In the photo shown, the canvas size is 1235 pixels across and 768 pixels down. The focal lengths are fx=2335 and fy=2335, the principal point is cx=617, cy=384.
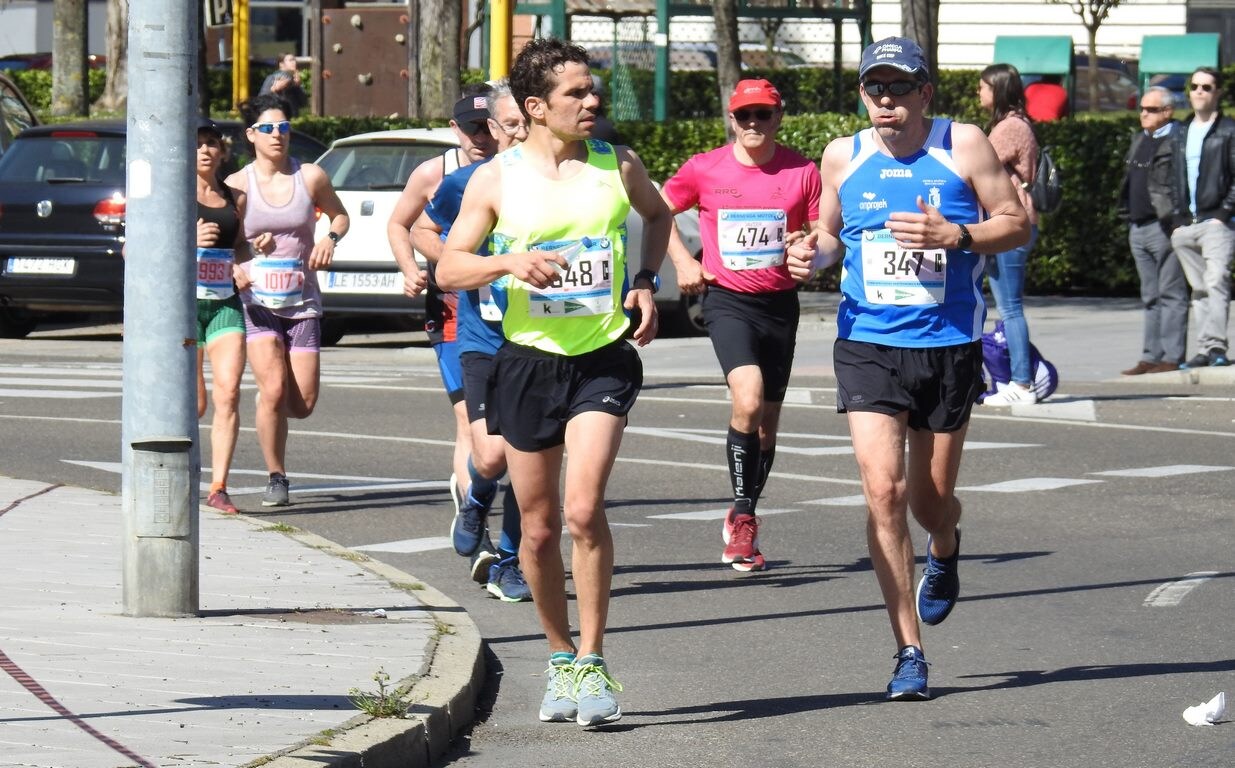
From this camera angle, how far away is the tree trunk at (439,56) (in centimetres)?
2497

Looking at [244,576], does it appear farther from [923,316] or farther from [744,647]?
[923,316]

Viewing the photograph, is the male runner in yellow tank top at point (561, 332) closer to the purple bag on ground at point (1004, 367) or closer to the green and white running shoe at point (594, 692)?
the green and white running shoe at point (594, 692)

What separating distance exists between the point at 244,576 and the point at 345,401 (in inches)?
283

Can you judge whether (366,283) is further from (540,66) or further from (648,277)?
(540,66)

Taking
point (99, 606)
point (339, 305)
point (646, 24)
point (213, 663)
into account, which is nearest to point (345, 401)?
point (339, 305)

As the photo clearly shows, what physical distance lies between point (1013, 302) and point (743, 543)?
617 centimetres

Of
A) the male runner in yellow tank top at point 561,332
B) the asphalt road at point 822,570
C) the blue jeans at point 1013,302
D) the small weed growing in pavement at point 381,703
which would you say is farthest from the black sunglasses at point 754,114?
the blue jeans at point 1013,302

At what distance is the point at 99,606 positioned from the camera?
25.0ft

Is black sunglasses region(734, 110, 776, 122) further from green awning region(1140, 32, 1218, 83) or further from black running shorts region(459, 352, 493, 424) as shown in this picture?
green awning region(1140, 32, 1218, 83)

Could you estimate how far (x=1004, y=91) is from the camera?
14.0m

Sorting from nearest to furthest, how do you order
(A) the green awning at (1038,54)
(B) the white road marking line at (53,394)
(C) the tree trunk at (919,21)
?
(B) the white road marking line at (53,394) → (C) the tree trunk at (919,21) → (A) the green awning at (1038,54)

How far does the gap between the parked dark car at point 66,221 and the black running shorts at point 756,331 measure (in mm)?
10293

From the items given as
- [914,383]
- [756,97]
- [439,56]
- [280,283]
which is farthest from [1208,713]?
[439,56]

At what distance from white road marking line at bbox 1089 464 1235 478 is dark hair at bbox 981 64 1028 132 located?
2.66 m
